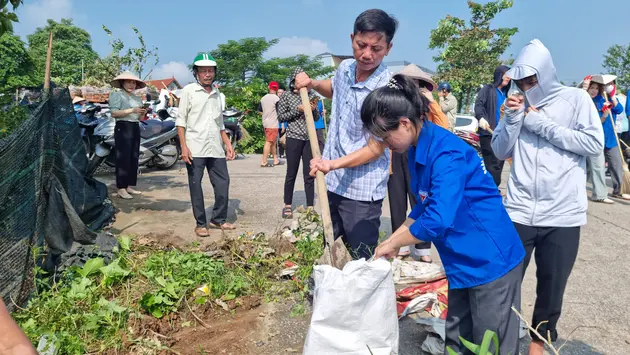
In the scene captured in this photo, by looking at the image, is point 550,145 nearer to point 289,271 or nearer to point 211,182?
point 289,271

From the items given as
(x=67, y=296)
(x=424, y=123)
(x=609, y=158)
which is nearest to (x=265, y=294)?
(x=67, y=296)

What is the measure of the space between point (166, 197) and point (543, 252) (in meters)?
5.74

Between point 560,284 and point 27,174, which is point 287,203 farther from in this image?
point 560,284

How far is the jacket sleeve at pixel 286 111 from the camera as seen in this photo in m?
6.29

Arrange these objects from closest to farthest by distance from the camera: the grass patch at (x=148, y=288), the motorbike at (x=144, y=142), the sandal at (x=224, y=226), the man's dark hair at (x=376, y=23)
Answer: the man's dark hair at (x=376, y=23)
the grass patch at (x=148, y=288)
the sandal at (x=224, y=226)
the motorbike at (x=144, y=142)

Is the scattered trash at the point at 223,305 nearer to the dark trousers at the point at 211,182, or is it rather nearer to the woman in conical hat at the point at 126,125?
the dark trousers at the point at 211,182

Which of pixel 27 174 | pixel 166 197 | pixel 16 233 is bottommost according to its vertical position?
pixel 166 197

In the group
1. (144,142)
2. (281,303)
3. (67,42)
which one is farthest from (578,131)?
(67,42)

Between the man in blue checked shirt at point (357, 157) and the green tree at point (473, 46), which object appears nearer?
the man in blue checked shirt at point (357, 157)

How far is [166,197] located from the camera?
23.2 ft

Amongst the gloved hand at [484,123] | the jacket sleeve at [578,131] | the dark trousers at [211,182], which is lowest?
the dark trousers at [211,182]

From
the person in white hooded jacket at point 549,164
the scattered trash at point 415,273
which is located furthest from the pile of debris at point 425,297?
the person in white hooded jacket at point 549,164

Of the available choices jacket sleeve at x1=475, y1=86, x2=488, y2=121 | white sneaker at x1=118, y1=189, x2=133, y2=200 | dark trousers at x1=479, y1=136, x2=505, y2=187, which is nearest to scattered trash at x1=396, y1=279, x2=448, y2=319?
dark trousers at x1=479, y1=136, x2=505, y2=187

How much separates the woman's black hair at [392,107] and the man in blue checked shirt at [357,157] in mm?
905
